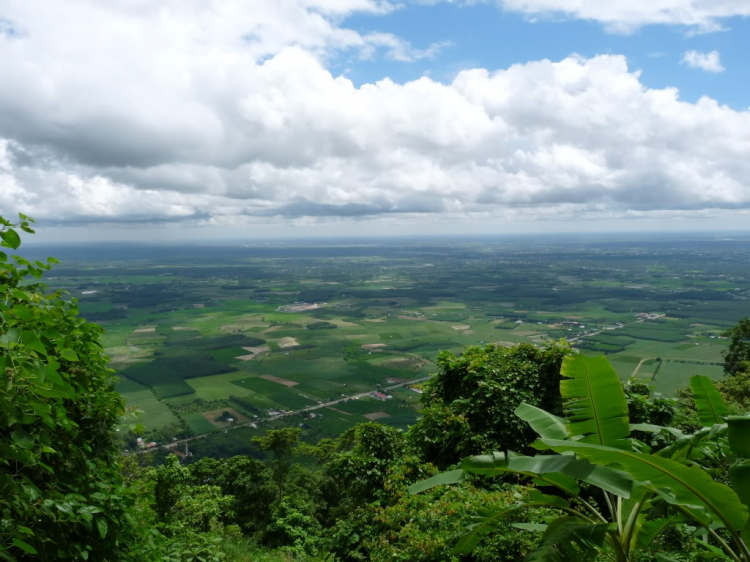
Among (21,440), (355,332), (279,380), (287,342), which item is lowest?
(279,380)

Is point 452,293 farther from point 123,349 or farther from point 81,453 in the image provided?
point 81,453

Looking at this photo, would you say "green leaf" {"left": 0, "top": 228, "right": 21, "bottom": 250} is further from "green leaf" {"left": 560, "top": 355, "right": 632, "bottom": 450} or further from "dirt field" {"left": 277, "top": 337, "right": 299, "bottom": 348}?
"dirt field" {"left": 277, "top": 337, "right": 299, "bottom": 348}

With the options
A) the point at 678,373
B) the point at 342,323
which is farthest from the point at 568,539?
the point at 342,323

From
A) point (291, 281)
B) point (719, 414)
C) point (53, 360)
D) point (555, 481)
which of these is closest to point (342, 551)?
point (555, 481)

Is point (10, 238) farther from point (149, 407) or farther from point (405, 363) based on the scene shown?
point (405, 363)

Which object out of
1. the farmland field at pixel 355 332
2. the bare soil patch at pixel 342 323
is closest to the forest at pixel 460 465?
the farmland field at pixel 355 332

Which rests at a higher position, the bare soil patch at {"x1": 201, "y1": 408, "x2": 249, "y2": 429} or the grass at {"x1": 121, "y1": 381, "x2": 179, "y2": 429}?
the grass at {"x1": 121, "y1": 381, "x2": 179, "y2": 429}

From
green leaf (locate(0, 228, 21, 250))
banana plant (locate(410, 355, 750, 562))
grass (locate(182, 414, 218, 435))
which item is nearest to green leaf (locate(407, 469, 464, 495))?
banana plant (locate(410, 355, 750, 562))
